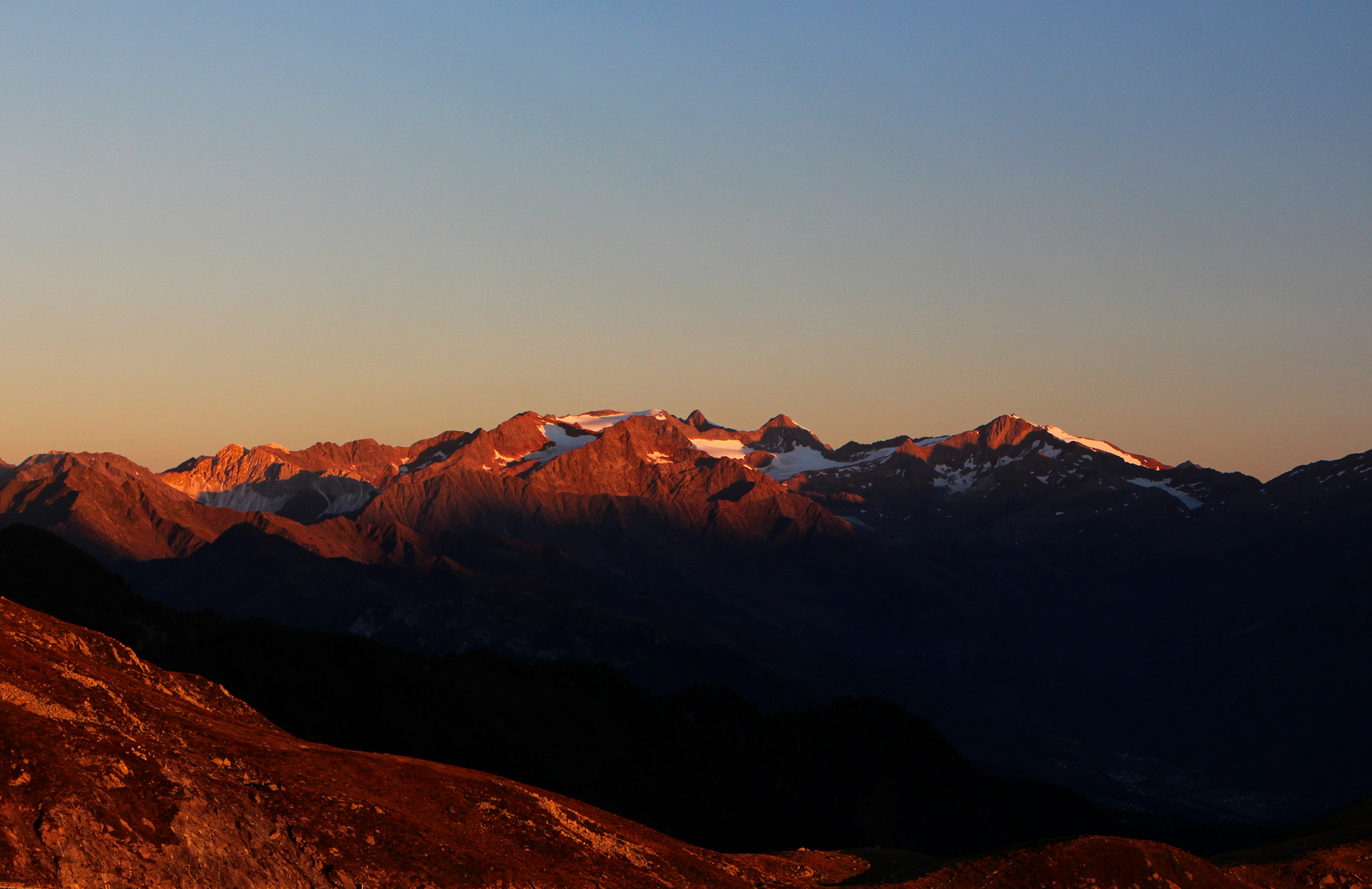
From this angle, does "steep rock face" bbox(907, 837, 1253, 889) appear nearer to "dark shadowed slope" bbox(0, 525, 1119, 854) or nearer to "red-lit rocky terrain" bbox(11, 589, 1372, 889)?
"red-lit rocky terrain" bbox(11, 589, 1372, 889)

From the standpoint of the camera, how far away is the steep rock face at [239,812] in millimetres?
56781

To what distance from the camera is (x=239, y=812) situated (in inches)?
2447

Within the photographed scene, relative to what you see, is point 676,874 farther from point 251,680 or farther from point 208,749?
point 251,680

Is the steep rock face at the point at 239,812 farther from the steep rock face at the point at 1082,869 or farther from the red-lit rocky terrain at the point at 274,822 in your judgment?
the steep rock face at the point at 1082,869

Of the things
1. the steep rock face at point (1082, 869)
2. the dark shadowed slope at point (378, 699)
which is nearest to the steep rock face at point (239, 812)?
the steep rock face at point (1082, 869)

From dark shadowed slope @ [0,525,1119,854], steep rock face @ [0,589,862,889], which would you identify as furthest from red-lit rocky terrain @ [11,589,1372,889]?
dark shadowed slope @ [0,525,1119,854]

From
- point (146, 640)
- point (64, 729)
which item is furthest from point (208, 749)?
point (146, 640)

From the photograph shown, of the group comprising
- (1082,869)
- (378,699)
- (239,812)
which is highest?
(239,812)

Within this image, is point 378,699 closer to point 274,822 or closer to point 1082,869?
point 1082,869

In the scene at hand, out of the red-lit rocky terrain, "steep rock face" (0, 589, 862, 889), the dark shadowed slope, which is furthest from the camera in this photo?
the dark shadowed slope

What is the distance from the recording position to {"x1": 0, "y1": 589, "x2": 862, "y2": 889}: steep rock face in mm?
56781

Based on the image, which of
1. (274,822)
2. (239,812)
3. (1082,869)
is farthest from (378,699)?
(239,812)

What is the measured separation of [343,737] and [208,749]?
337ft

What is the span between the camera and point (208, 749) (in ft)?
222
